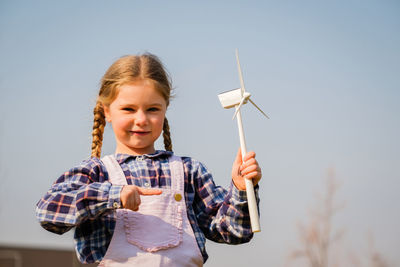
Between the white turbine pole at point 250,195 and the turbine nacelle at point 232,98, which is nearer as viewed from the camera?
the white turbine pole at point 250,195

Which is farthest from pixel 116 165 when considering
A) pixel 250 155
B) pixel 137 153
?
pixel 250 155

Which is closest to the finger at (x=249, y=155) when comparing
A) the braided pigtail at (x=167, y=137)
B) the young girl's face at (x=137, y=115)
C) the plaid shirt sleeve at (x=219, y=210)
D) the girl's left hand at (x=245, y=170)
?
the girl's left hand at (x=245, y=170)

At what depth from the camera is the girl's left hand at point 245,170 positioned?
2.28m

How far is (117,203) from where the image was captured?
2176 millimetres

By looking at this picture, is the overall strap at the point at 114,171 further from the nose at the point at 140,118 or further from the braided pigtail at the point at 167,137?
the braided pigtail at the point at 167,137

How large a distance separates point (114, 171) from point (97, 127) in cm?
45

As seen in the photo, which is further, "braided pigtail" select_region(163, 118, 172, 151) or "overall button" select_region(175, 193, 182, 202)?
"braided pigtail" select_region(163, 118, 172, 151)

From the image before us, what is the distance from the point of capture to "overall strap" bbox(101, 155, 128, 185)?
8.13 feet

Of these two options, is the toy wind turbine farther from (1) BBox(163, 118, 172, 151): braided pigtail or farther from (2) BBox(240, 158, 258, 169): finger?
(1) BBox(163, 118, 172, 151): braided pigtail

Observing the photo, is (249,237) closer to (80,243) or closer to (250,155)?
(250,155)

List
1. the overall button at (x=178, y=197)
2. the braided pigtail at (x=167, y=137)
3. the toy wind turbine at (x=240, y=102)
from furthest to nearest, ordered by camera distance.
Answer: the braided pigtail at (x=167, y=137)
the overall button at (x=178, y=197)
the toy wind turbine at (x=240, y=102)

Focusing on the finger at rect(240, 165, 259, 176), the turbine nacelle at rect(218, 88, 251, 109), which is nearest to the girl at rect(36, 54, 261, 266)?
the finger at rect(240, 165, 259, 176)

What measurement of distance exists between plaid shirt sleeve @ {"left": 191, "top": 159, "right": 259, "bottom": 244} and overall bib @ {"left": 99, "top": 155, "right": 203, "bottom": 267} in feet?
0.57

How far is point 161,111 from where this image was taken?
8.72ft
